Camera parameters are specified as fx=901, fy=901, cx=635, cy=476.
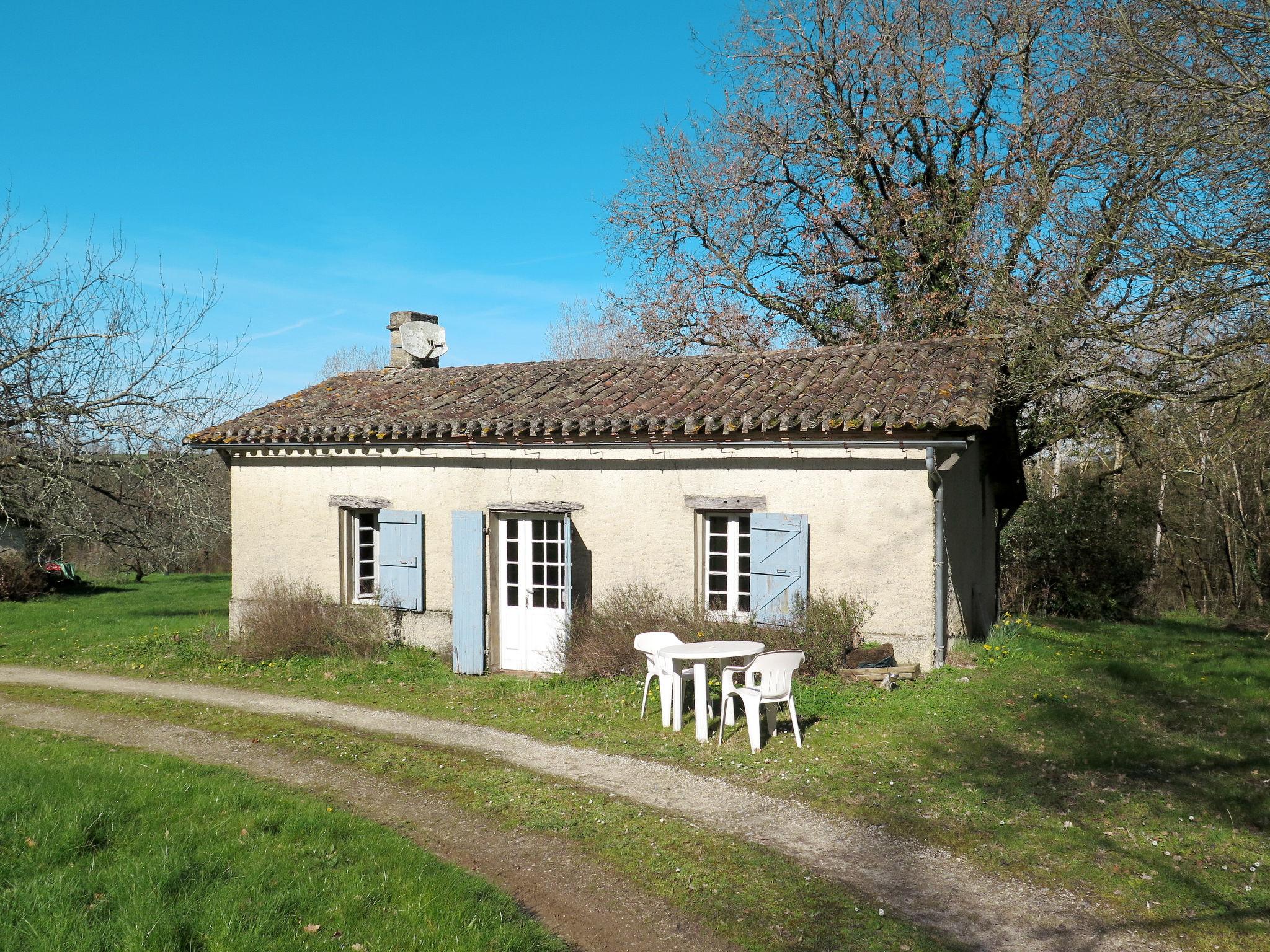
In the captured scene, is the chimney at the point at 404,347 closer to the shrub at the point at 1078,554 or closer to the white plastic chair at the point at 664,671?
the white plastic chair at the point at 664,671

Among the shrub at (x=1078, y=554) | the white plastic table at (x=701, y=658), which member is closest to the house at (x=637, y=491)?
the white plastic table at (x=701, y=658)

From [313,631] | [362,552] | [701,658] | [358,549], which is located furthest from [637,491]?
[313,631]

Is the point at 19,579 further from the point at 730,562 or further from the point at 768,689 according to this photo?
the point at 768,689

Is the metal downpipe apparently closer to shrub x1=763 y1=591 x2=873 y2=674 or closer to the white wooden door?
shrub x1=763 y1=591 x2=873 y2=674

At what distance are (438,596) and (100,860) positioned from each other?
7092 millimetres

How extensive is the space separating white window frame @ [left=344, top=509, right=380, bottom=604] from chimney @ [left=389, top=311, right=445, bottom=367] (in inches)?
166

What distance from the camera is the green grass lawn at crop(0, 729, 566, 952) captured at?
3914 mm

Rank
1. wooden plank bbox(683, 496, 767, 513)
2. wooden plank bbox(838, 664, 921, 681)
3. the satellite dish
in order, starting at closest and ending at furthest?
wooden plank bbox(838, 664, 921, 681) < wooden plank bbox(683, 496, 767, 513) < the satellite dish

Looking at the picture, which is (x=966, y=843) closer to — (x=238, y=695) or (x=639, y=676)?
(x=639, y=676)

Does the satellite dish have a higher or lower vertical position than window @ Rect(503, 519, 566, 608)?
higher

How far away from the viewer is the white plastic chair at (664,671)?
8.02 meters

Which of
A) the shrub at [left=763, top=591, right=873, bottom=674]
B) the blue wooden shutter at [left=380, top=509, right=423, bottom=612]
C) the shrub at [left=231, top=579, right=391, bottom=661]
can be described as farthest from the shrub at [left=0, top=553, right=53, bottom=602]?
the shrub at [left=763, top=591, right=873, bottom=674]

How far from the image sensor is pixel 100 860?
4.61m

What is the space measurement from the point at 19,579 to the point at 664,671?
17.3m
